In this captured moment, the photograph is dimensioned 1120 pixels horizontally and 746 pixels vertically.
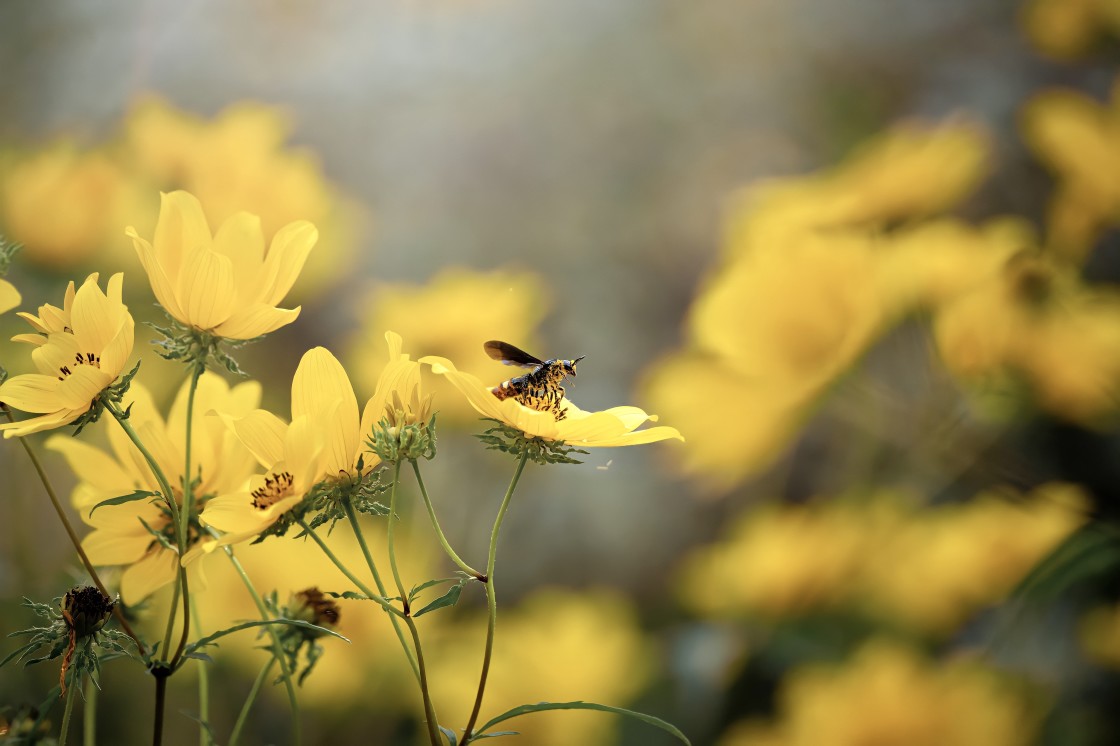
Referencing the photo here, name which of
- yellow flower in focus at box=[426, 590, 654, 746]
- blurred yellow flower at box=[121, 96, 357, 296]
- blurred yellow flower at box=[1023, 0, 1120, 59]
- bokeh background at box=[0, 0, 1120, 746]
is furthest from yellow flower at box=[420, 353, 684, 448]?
blurred yellow flower at box=[1023, 0, 1120, 59]

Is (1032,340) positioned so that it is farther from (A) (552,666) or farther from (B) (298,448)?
(B) (298,448)

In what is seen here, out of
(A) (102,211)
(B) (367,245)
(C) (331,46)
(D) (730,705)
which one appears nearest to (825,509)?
(D) (730,705)

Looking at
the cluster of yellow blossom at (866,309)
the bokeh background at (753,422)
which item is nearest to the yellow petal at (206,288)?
the bokeh background at (753,422)

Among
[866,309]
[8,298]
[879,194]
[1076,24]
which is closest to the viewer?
[8,298]

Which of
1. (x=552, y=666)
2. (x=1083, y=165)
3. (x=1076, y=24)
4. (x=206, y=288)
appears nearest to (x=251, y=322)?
(x=206, y=288)

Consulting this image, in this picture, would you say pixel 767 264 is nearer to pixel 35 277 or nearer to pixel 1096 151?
pixel 1096 151

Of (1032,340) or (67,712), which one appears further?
(1032,340)

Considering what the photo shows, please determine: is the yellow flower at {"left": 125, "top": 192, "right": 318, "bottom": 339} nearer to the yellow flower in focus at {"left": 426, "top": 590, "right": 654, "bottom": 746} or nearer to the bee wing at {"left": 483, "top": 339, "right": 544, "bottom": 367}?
the bee wing at {"left": 483, "top": 339, "right": 544, "bottom": 367}
